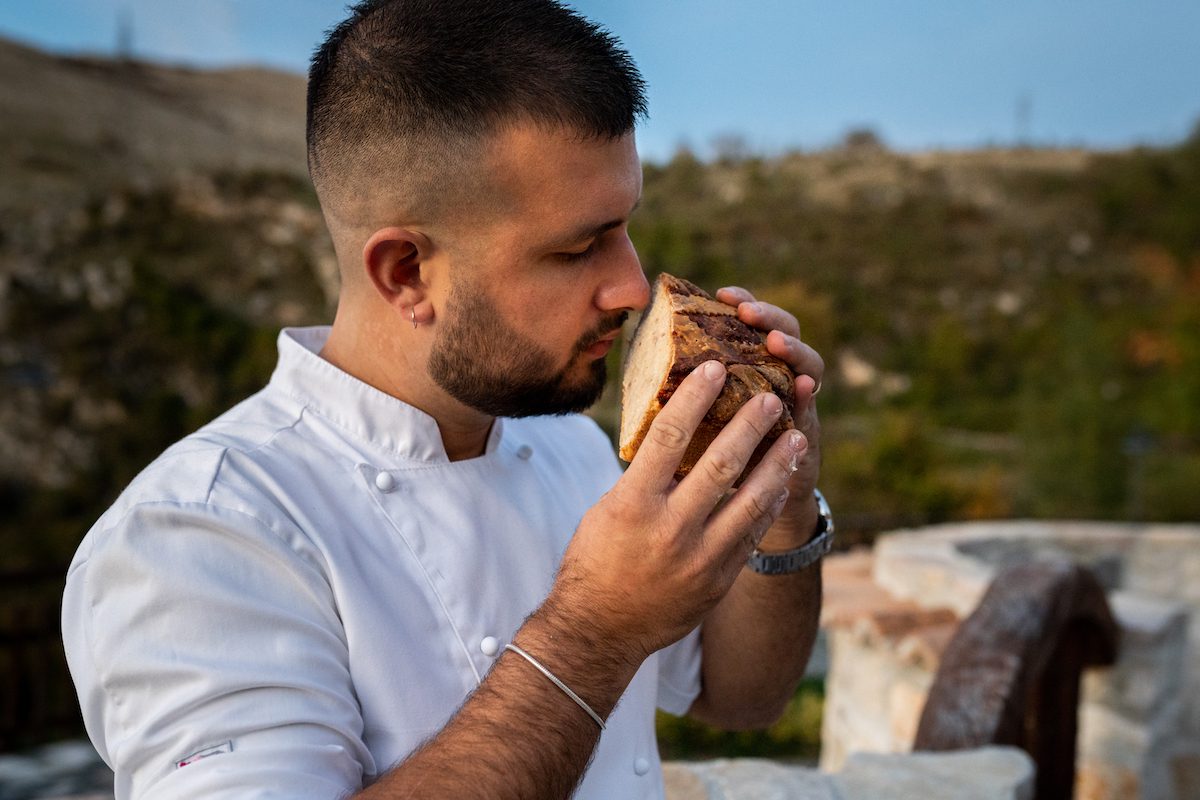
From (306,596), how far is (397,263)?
0.53 meters

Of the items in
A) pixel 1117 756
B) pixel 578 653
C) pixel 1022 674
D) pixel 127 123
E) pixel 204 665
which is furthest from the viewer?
pixel 127 123

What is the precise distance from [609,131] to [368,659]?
846 millimetres

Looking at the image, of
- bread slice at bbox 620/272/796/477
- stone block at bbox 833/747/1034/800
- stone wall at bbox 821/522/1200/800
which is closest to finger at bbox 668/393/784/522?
bread slice at bbox 620/272/796/477

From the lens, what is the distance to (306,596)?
129 cm

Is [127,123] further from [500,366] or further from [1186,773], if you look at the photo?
[500,366]

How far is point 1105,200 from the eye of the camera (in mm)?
34812

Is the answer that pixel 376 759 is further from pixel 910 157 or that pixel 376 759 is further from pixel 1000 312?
pixel 910 157

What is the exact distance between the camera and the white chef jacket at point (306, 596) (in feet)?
3.70

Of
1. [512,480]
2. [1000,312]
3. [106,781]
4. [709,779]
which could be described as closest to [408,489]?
[512,480]

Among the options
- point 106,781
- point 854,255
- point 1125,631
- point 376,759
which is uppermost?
point 854,255

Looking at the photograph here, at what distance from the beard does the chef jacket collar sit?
0.26 feet

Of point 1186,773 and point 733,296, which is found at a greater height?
point 733,296

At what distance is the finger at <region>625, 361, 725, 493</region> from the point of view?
1.26 metres

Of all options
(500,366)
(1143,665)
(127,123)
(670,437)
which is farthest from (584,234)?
(127,123)
